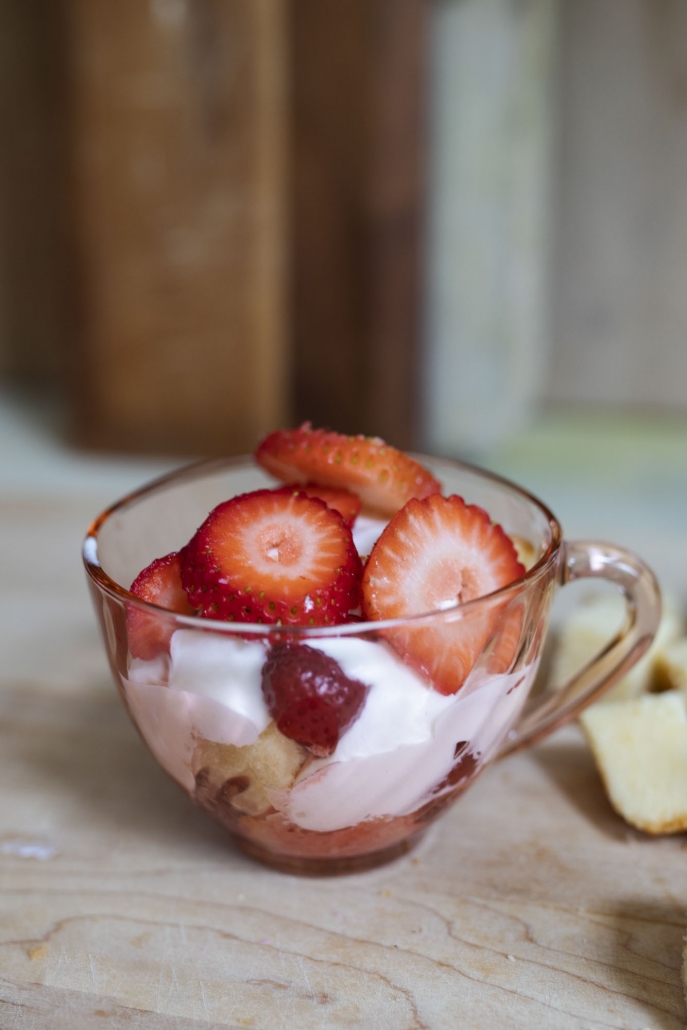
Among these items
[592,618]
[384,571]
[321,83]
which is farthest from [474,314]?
[384,571]

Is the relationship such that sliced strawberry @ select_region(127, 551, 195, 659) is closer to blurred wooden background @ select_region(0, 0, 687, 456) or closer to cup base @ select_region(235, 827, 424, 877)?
cup base @ select_region(235, 827, 424, 877)

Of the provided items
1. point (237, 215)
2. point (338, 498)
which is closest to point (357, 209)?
point (237, 215)

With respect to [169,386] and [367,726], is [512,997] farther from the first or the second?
[169,386]

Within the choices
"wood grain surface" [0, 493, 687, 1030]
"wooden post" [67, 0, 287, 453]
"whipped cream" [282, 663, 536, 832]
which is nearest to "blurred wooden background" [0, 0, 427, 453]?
"wooden post" [67, 0, 287, 453]

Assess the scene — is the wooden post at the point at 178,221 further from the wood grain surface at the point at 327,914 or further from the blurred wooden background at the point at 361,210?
the wood grain surface at the point at 327,914

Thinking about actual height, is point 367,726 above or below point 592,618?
above

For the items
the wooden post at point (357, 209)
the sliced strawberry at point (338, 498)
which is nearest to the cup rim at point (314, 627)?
the sliced strawberry at point (338, 498)
